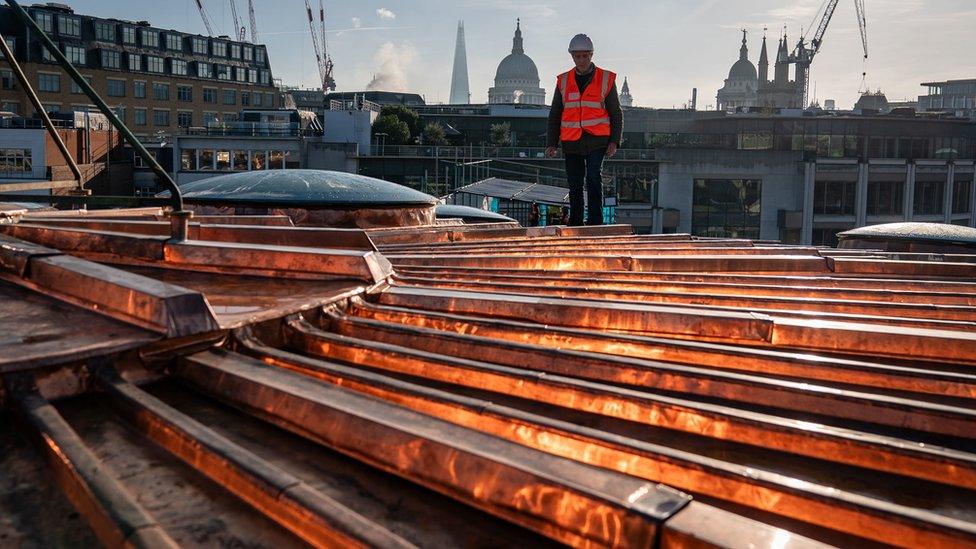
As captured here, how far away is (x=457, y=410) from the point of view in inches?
94.1

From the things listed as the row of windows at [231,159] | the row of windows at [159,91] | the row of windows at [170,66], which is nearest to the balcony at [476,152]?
the row of windows at [231,159]

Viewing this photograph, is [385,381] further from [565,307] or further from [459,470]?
[565,307]

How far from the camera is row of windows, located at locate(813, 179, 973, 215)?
59594 millimetres

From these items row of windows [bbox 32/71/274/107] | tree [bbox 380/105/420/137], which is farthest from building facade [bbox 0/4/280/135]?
tree [bbox 380/105/420/137]

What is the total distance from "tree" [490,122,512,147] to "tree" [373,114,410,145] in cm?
887

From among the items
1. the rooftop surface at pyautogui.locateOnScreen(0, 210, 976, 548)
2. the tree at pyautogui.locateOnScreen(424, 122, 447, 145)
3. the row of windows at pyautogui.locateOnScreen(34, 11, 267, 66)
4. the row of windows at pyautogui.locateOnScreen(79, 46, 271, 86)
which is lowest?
the rooftop surface at pyautogui.locateOnScreen(0, 210, 976, 548)

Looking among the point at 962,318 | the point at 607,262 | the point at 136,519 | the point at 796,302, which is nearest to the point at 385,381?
the point at 136,519

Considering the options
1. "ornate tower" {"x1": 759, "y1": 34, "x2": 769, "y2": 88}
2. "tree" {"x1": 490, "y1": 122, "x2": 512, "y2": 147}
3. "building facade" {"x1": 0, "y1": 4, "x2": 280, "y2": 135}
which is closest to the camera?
"tree" {"x1": 490, "y1": 122, "x2": 512, "y2": 147}

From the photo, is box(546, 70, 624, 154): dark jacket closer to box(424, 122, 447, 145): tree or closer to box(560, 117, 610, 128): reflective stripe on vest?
box(560, 117, 610, 128): reflective stripe on vest

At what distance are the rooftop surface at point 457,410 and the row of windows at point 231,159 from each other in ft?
200

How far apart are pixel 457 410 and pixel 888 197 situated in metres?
67.0

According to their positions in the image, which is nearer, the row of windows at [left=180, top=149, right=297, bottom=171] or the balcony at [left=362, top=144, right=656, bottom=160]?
the balcony at [left=362, top=144, right=656, bottom=160]

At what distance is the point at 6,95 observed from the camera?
72.4 metres

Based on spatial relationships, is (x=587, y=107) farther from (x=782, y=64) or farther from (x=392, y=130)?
(x=782, y=64)
